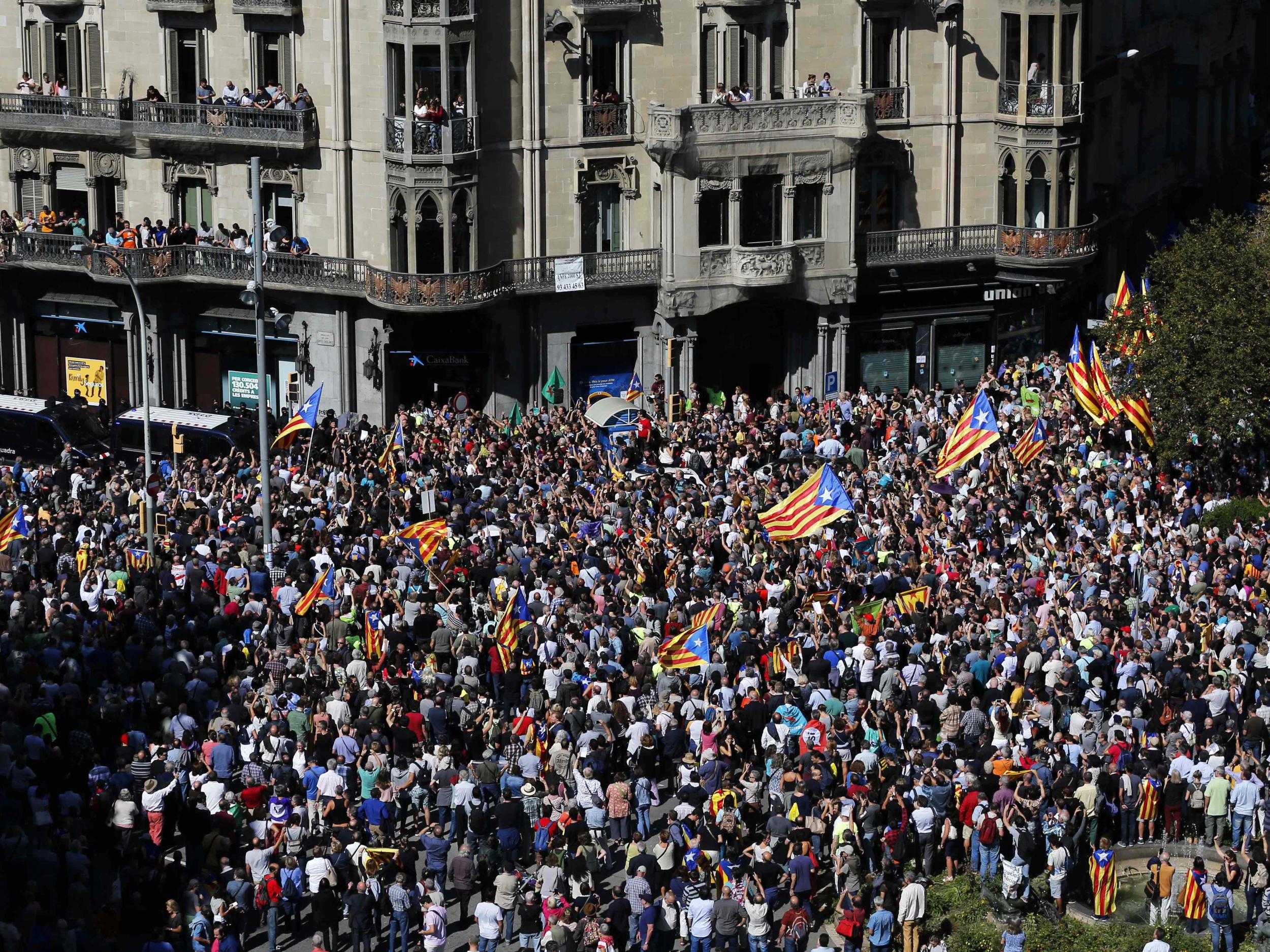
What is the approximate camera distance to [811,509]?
41500 millimetres

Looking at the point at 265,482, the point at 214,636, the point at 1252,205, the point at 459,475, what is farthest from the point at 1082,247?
the point at 214,636

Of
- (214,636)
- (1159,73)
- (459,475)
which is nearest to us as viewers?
(214,636)

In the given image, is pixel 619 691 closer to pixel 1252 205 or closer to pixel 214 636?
pixel 214 636

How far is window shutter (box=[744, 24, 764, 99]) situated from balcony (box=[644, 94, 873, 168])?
1043 millimetres

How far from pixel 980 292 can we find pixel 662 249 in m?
8.76

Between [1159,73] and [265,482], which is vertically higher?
[1159,73]

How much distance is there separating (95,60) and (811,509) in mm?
25751

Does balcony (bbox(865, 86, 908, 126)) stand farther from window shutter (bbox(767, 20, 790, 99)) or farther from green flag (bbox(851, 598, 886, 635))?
green flag (bbox(851, 598, 886, 635))

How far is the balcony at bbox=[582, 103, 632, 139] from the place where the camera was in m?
55.9

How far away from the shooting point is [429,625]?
128ft

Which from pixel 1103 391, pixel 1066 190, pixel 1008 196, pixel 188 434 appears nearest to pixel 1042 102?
pixel 1066 190

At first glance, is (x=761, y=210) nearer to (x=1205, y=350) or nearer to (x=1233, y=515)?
(x=1205, y=350)

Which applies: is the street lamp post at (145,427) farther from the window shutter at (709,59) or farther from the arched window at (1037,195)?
the arched window at (1037,195)

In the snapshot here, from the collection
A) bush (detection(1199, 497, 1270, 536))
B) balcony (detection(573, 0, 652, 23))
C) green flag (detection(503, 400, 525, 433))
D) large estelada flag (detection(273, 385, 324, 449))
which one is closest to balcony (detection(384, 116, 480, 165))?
balcony (detection(573, 0, 652, 23))
